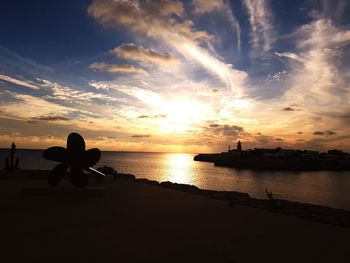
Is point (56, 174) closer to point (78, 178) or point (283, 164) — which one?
point (78, 178)

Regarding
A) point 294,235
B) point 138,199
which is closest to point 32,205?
point 138,199

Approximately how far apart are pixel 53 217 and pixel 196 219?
388 centimetres

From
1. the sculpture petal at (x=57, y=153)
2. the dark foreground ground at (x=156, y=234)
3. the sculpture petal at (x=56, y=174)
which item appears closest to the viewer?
the dark foreground ground at (x=156, y=234)

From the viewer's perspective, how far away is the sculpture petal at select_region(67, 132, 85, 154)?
12562 millimetres

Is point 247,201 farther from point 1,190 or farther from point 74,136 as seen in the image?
point 1,190

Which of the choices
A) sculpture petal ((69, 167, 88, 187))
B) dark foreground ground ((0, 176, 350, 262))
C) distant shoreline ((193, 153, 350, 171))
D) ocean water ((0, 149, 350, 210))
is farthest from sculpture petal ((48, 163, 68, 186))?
distant shoreline ((193, 153, 350, 171))

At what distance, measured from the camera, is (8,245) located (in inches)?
219

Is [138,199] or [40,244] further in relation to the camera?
[138,199]

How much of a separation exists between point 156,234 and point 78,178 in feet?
22.3

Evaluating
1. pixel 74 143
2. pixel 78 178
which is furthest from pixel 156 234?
pixel 74 143

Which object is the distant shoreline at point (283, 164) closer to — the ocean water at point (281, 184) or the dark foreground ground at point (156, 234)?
the ocean water at point (281, 184)

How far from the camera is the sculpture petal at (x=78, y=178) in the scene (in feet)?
40.3

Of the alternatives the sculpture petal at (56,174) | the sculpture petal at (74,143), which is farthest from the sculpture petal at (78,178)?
the sculpture petal at (74,143)

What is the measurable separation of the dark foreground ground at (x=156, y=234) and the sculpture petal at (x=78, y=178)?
1745mm
